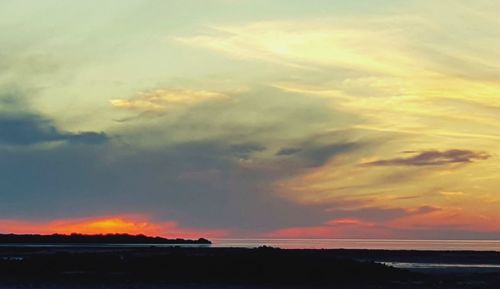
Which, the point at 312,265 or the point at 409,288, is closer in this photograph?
the point at 409,288

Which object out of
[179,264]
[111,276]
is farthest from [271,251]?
[111,276]

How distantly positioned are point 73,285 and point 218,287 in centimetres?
886

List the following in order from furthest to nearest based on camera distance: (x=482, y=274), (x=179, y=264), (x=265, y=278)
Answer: (x=482, y=274)
(x=179, y=264)
(x=265, y=278)

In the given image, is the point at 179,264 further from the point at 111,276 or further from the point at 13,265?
the point at 13,265

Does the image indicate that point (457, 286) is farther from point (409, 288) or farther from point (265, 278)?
point (265, 278)

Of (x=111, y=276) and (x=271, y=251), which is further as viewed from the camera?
(x=271, y=251)

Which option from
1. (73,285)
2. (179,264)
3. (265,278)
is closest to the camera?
(73,285)

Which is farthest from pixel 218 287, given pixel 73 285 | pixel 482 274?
pixel 482 274

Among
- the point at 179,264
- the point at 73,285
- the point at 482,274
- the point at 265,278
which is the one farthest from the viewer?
the point at 482,274

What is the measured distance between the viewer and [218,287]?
5150 centimetres

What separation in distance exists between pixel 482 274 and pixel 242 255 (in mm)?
19406

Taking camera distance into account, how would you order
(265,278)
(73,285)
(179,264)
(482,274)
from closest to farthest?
(73,285), (265,278), (179,264), (482,274)

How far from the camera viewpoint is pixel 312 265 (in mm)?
59750

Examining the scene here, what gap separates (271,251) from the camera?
66.4 metres
